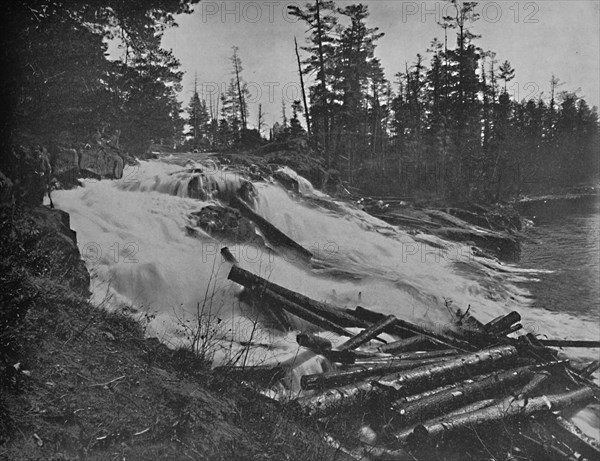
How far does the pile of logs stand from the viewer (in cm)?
412

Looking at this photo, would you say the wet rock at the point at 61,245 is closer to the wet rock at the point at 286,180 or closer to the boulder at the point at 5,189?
the boulder at the point at 5,189

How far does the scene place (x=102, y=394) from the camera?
10.3 feet

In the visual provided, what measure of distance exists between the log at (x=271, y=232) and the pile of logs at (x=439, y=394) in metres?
2.42

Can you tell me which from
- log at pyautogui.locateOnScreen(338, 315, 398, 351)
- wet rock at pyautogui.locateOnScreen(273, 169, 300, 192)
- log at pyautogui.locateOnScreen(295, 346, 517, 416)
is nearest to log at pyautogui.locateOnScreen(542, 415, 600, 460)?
log at pyautogui.locateOnScreen(295, 346, 517, 416)

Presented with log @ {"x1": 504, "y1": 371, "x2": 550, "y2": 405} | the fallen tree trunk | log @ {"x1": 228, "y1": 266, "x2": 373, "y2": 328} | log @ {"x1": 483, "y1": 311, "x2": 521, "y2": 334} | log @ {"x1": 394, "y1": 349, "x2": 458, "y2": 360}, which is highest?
log @ {"x1": 228, "y1": 266, "x2": 373, "y2": 328}

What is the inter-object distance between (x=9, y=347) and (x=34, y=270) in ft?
4.26

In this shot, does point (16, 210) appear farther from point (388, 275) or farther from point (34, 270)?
point (388, 275)

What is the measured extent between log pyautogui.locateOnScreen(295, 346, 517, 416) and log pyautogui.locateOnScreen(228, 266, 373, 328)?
1472mm

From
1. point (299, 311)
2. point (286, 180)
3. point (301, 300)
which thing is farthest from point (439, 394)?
point (286, 180)

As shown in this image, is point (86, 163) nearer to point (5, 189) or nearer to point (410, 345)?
point (5, 189)

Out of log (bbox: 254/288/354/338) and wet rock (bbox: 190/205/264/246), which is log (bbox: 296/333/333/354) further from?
wet rock (bbox: 190/205/264/246)

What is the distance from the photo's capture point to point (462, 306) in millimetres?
7703

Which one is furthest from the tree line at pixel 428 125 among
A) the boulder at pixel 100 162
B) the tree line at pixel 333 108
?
the boulder at pixel 100 162

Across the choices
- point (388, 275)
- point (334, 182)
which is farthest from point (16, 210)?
point (334, 182)
